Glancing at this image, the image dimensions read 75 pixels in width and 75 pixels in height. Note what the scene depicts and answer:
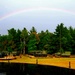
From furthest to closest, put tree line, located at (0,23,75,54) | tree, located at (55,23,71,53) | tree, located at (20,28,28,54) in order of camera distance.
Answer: tree, located at (20,28,28,54) → tree line, located at (0,23,75,54) → tree, located at (55,23,71,53)

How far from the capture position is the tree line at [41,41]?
5469 cm

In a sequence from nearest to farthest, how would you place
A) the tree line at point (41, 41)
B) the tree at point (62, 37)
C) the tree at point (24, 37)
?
1. the tree at point (62, 37)
2. the tree line at point (41, 41)
3. the tree at point (24, 37)

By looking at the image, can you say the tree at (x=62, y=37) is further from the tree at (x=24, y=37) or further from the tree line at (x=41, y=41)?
the tree at (x=24, y=37)

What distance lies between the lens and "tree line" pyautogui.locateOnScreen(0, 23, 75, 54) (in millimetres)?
54688

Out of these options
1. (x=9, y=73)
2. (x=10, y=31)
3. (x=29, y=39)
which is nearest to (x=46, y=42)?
(x=29, y=39)

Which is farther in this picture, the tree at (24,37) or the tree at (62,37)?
the tree at (24,37)

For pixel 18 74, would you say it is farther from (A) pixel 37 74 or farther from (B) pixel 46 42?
(B) pixel 46 42

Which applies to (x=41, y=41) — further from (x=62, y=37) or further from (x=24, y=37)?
(x=62, y=37)

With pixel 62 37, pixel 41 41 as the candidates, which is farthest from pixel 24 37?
pixel 62 37

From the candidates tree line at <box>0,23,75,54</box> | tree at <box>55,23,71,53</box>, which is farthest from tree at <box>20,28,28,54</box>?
tree at <box>55,23,71,53</box>

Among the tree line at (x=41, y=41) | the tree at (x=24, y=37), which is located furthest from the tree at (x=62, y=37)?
the tree at (x=24, y=37)

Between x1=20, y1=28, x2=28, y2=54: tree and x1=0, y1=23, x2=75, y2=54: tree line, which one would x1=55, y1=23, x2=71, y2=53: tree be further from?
x1=20, y1=28, x2=28, y2=54: tree

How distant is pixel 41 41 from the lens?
197ft

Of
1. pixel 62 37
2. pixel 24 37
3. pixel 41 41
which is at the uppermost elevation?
pixel 24 37
